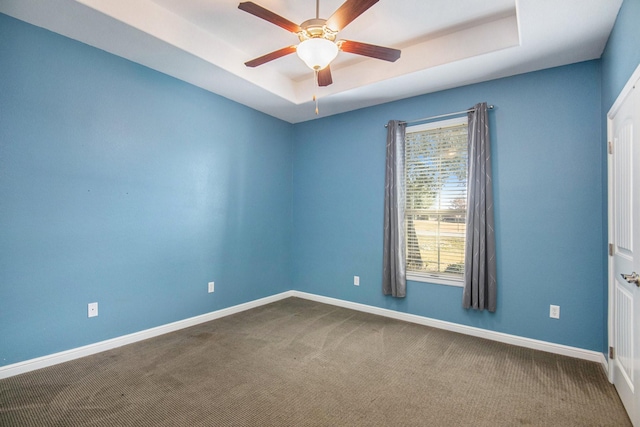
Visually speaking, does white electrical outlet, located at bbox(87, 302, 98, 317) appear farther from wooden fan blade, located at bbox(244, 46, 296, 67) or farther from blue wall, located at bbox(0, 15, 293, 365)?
wooden fan blade, located at bbox(244, 46, 296, 67)

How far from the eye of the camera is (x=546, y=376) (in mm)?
2432

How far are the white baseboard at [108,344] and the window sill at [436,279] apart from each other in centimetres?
209

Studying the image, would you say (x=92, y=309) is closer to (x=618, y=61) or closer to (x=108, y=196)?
(x=108, y=196)

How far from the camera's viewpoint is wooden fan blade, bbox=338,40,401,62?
223 cm

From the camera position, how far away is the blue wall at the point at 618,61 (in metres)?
1.83

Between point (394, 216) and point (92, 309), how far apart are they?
10.2 ft

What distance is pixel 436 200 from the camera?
3.59 meters

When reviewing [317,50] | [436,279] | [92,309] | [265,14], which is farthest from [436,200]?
[92,309]

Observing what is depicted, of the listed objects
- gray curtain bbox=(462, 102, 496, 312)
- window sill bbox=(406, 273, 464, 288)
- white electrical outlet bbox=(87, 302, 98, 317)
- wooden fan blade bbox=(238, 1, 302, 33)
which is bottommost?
white electrical outlet bbox=(87, 302, 98, 317)

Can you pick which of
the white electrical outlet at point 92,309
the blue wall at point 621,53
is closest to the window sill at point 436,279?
the blue wall at point 621,53

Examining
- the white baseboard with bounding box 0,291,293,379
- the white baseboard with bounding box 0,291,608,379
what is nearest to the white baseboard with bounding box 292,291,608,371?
the white baseboard with bounding box 0,291,608,379

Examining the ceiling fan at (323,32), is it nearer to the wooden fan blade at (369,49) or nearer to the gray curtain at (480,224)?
the wooden fan blade at (369,49)

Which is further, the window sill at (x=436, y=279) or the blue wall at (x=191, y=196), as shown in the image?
the window sill at (x=436, y=279)

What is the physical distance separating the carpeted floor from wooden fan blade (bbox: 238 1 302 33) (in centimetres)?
245
